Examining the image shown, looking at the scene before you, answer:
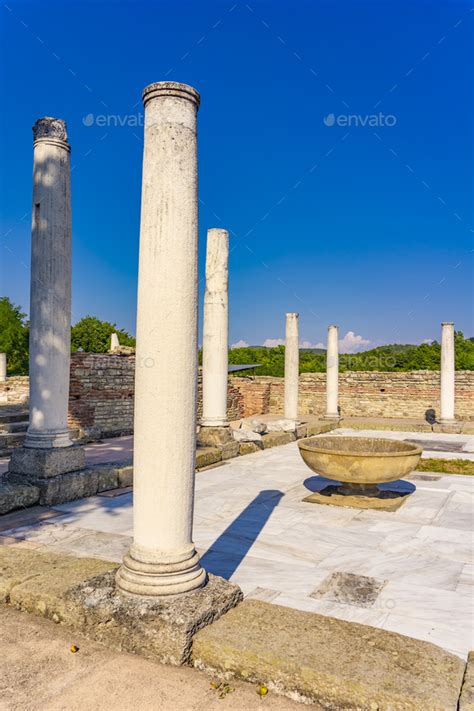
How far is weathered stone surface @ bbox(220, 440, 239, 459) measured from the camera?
10.1 m

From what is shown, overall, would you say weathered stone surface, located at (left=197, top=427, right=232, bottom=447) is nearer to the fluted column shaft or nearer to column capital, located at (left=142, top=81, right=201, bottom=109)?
column capital, located at (left=142, top=81, right=201, bottom=109)

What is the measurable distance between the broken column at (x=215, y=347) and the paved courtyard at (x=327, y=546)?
2.38 metres

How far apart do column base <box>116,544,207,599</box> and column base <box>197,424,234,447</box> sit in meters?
6.88

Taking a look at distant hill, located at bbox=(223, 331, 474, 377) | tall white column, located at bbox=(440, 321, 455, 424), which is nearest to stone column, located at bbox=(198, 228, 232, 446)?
tall white column, located at bbox=(440, 321, 455, 424)

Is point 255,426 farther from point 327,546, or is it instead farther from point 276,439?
point 327,546

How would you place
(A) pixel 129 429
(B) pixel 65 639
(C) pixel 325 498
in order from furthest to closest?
(A) pixel 129 429
(C) pixel 325 498
(B) pixel 65 639

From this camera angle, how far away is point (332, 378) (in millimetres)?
18344

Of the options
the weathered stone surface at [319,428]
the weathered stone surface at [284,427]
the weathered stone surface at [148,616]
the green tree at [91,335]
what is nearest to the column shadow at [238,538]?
the weathered stone surface at [148,616]

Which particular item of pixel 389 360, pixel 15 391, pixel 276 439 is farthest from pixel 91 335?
pixel 276 439

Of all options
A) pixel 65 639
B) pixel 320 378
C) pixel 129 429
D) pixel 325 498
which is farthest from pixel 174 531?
pixel 320 378

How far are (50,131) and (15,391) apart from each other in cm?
1116

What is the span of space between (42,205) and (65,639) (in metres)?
4.86

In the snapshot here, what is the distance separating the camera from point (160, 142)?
3.29m

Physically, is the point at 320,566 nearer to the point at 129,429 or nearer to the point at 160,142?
the point at 160,142
